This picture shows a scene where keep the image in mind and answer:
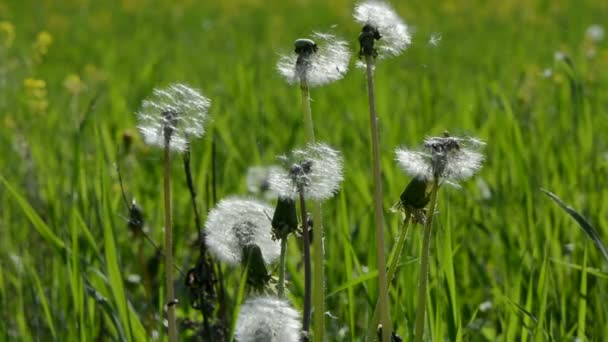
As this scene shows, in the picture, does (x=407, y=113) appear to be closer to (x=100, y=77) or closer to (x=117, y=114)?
(x=117, y=114)

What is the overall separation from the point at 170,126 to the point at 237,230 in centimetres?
18

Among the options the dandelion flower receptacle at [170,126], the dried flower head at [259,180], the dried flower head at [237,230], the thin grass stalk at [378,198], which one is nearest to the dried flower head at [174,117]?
the dandelion flower receptacle at [170,126]

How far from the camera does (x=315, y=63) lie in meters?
1.04

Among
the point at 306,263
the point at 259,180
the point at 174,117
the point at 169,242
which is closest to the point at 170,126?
the point at 174,117

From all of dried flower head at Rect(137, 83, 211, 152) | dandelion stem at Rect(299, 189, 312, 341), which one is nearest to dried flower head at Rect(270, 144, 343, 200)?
dandelion stem at Rect(299, 189, 312, 341)

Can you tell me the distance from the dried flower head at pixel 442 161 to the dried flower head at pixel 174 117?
0.24 meters

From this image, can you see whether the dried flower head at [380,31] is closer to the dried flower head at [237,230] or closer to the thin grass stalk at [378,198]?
the thin grass stalk at [378,198]

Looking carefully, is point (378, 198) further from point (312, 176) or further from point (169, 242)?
point (169, 242)

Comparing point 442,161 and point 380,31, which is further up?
point 380,31

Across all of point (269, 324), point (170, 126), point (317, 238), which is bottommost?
point (269, 324)

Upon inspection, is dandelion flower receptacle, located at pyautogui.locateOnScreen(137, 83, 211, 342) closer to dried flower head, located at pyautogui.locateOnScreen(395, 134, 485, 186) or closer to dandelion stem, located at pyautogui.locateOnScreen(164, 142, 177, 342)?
dandelion stem, located at pyautogui.locateOnScreen(164, 142, 177, 342)

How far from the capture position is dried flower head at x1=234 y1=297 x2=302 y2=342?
963 mm

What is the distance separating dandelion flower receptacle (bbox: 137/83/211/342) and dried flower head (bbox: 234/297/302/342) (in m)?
0.11

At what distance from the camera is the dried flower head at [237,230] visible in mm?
1145
